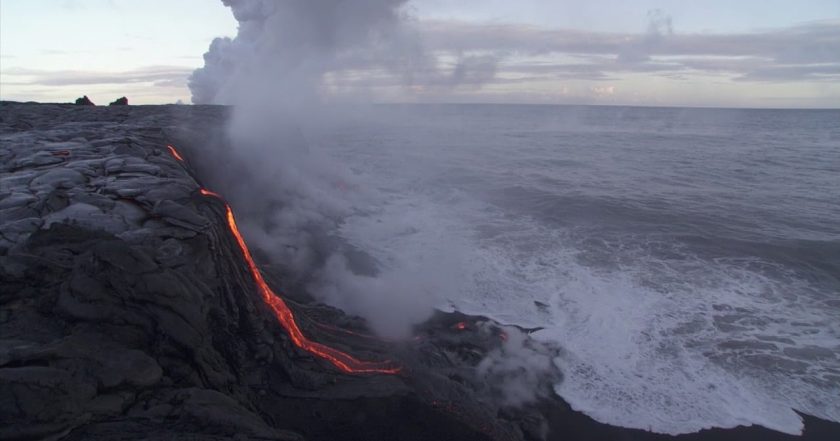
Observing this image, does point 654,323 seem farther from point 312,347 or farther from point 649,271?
point 312,347

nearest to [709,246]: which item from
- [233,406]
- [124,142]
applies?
[233,406]

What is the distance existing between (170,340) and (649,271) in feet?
44.9

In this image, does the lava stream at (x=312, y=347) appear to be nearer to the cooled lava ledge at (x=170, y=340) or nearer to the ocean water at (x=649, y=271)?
the cooled lava ledge at (x=170, y=340)

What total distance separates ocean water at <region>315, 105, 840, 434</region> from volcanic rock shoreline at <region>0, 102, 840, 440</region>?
99 cm

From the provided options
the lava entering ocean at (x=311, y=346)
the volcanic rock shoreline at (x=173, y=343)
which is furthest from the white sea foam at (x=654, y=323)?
the lava entering ocean at (x=311, y=346)

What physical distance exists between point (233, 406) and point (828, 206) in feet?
91.6

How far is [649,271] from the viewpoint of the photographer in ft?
47.7

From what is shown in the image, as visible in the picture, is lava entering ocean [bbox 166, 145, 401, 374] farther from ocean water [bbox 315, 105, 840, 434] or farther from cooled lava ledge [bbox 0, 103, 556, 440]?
ocean water [bbox 315, 105, 840, 434]

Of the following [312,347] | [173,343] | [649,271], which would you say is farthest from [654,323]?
[173,343]

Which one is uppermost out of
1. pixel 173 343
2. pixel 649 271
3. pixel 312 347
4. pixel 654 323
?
pixel 173 343

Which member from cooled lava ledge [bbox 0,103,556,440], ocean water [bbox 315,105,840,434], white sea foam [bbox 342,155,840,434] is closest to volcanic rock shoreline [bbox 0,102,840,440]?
cooled lava ledge [bbox 0,103,556,440]

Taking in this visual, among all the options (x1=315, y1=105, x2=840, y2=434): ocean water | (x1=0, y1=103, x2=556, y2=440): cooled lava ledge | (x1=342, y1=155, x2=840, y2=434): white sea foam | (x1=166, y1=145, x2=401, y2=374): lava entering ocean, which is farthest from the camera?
(x1=315, y1=105, x2=840, y2=434): ocean water

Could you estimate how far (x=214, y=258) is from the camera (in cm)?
688

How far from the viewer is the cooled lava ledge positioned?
4.46m
